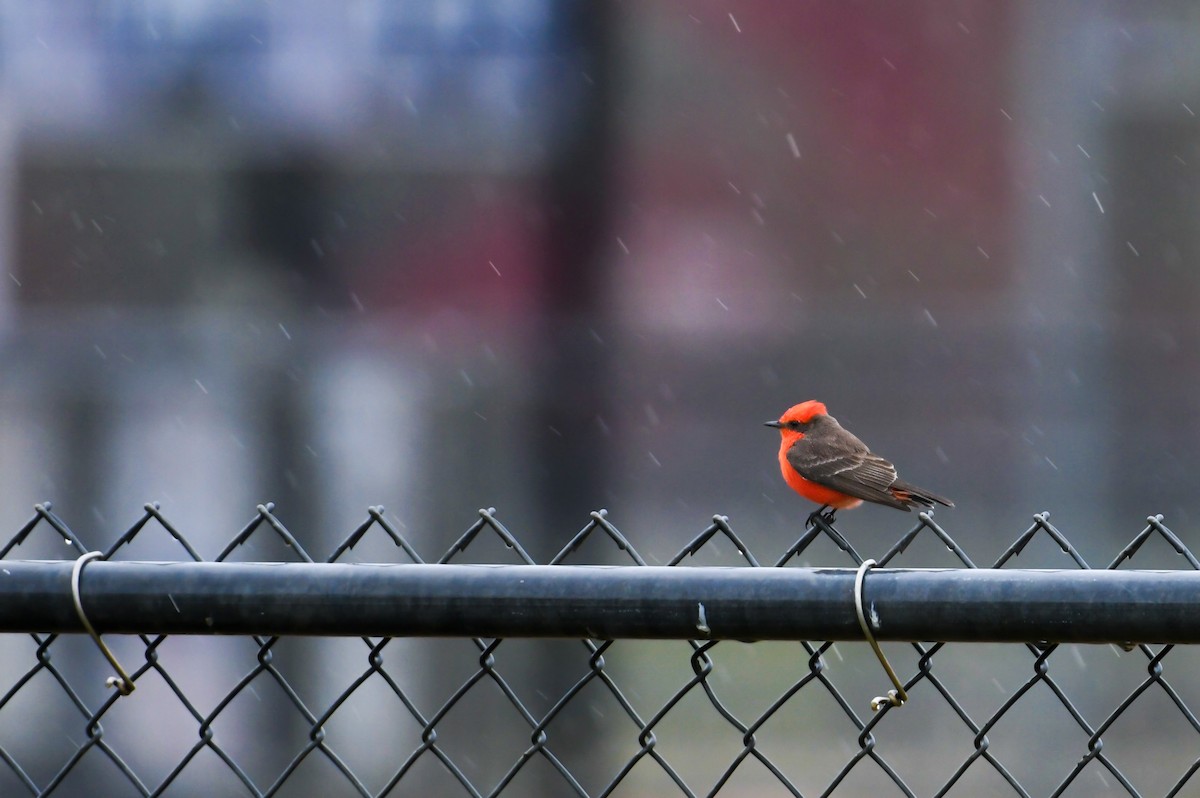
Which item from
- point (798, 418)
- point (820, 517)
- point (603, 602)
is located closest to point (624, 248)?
point (798, 418)

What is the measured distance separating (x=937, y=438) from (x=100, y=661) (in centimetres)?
563

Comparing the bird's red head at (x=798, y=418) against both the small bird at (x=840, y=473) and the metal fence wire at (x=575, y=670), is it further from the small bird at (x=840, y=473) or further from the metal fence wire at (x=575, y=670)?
the metal fence wire at (x=575, y=670)

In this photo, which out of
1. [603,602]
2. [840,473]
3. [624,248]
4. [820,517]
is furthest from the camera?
[624,248]

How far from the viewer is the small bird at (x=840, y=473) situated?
3330mm

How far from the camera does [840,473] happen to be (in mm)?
3396

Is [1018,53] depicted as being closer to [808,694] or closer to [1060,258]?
[1060,258]

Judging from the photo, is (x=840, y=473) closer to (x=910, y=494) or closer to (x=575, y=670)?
(x=910, y=494)

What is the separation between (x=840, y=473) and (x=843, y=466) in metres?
0.03

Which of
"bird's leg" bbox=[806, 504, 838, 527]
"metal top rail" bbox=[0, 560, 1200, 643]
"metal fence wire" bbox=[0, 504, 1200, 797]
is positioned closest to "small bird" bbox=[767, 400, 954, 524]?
"bird's leg" bbox=[806, 504, 838, 527]

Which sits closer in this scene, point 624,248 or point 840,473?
point 840,473

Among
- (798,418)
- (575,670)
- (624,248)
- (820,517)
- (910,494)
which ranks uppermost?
(624,248)

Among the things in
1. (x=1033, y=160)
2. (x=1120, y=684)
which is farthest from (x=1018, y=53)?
(x=1120, y=684)

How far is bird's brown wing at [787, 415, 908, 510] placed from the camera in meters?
3.32

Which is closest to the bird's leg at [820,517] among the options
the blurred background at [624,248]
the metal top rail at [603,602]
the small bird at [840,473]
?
the small bird at [840,473]
